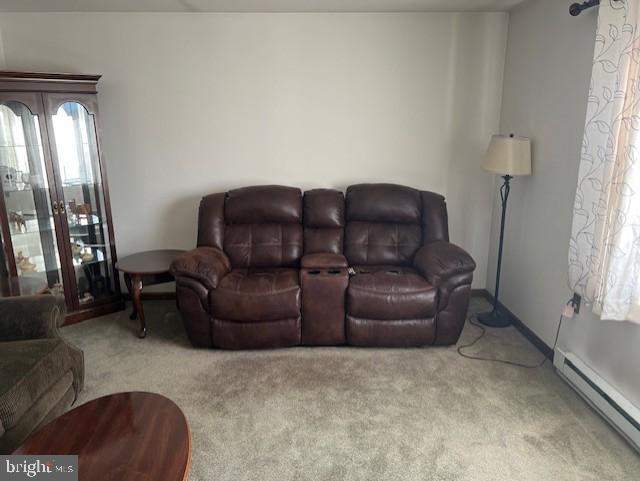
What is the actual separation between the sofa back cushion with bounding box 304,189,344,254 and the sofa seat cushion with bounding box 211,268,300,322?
578 mm

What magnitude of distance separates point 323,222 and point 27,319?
204 centimetres

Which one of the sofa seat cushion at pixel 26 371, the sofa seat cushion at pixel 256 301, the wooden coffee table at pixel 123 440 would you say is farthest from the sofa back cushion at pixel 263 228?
the wooden coffee table at pixel 123 440

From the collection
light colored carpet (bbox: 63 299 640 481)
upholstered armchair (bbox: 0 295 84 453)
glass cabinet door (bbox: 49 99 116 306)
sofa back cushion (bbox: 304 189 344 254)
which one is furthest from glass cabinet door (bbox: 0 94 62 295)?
sofa back cushion (bbox: 304 189 344 254)

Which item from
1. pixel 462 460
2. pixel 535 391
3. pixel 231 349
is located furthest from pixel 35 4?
pixel 535 391

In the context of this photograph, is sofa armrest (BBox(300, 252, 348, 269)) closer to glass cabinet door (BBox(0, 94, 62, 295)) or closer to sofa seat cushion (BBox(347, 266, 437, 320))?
sofa seat cushion (BBox(347, 266, 437, 320))

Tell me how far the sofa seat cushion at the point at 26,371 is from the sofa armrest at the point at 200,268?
0.83 metres

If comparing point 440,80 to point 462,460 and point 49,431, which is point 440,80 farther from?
point 49,431

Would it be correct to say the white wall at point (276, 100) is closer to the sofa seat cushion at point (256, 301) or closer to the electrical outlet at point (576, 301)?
the sofa seat cushion at point (256, 301)

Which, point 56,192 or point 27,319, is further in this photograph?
point 56,192

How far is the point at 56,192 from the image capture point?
10.8ft

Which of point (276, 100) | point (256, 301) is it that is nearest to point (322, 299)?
point (256, 301)

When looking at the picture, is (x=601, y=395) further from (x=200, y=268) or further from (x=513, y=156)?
(x=200, y=268)

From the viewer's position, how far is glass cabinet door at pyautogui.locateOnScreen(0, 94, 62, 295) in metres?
3.16

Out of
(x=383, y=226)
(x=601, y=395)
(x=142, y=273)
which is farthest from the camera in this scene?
(x=383, y=226)
